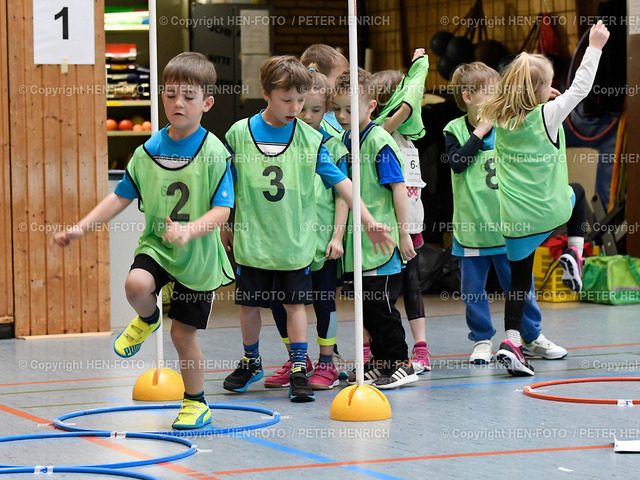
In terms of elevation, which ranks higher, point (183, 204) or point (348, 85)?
point (348, 85)

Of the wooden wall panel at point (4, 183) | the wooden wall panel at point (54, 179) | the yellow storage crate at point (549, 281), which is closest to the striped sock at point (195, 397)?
the wooden wall panel at point (54, 179)

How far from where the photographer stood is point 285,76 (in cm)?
427

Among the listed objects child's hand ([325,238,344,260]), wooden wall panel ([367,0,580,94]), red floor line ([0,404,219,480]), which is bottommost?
red floor line ([0,404,219,480])

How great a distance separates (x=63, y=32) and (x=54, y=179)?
0.96 meters

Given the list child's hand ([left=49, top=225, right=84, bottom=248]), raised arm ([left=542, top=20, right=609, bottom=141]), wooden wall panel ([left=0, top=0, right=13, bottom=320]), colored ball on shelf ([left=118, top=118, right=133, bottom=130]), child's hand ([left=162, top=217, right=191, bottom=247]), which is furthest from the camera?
colored ball on shelf ([left=118, top=118, right=133, bottom=130])

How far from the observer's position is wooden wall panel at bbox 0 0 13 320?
6.43 metres

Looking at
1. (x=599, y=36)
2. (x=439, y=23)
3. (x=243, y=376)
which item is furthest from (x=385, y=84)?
(x=439, y=23)

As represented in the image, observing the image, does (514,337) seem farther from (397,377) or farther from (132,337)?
(132,337)

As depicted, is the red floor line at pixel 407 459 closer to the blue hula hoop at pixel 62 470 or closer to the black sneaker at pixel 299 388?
the blue hula hoop at pixel 62 470

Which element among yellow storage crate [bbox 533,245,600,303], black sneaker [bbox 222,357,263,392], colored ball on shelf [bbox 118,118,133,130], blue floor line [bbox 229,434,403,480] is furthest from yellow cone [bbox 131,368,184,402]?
yellow storage crate [bbox 533,245,600,303]

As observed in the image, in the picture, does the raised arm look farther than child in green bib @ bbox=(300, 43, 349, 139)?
No

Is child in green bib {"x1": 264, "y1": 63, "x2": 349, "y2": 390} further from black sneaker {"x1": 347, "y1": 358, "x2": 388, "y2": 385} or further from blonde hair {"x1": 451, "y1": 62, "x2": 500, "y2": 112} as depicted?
blonde hair {"x1": 451, "y1": 62, "x2": 500, "y2": 112}

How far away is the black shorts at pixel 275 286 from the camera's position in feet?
14.5

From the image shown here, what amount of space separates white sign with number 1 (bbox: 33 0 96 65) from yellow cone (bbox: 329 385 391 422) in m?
3.58
